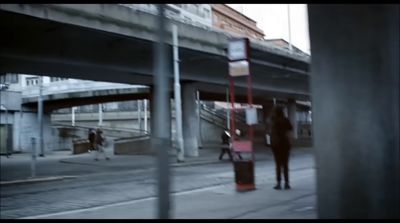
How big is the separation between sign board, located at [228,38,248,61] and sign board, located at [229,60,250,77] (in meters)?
0.11

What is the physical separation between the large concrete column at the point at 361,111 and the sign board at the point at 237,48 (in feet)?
17.2

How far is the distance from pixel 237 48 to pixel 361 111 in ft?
19.1

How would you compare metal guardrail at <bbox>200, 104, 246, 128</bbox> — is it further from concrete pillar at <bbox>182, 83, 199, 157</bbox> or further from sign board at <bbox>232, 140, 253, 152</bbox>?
sign board at <bbox>232, 140, 253, 152</bbox>

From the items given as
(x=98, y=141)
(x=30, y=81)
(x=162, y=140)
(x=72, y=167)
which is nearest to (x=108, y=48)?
(x=72, y=167)

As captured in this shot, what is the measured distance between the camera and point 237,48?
12.5 m

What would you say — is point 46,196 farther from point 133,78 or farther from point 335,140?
Result: point 133,78

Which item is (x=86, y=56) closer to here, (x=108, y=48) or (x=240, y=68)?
(x=108, y=48)

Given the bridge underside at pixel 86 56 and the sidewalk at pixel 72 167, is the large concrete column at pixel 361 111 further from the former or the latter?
Answer: the sidewalk at pixel 72 167

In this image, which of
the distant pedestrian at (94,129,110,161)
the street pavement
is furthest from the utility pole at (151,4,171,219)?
the distant pedestrian at (94,129,110,161)

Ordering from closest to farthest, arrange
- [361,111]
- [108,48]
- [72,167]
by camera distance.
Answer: [361,111] → [72,167] → [108,48]

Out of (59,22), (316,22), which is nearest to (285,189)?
(316,22)

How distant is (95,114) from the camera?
2936 inches

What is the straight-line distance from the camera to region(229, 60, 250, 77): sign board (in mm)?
12328

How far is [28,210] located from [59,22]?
10485 mm
